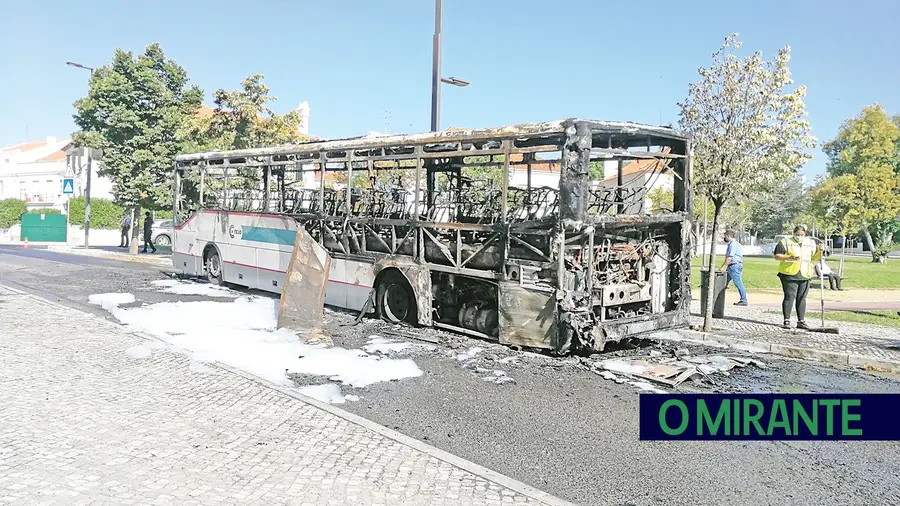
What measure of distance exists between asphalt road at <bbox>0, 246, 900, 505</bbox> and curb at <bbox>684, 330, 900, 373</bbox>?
354 mm

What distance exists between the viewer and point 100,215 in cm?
4356

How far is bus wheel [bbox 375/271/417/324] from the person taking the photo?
35.1ft

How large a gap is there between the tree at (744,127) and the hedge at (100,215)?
135 feet

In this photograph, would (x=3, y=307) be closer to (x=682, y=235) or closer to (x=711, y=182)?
(x=682, y=235)

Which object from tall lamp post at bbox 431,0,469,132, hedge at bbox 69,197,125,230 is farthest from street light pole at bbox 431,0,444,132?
hedge at bbox 69,197,125,230

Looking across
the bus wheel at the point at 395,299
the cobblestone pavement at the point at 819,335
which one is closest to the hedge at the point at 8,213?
the bus wheel at the point at 395,299

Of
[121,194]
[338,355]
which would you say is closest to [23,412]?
[338,355]

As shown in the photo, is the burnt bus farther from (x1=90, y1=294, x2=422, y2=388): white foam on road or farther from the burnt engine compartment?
(x1=90, y1=294, x2=422, y2=388): white foam on road

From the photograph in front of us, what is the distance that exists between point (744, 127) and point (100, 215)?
140ft

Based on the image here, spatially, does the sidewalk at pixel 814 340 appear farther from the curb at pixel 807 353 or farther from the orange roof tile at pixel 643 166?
the orange roof tile at pixel 643 166

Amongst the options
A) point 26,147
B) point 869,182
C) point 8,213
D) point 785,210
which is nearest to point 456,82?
point 869,182

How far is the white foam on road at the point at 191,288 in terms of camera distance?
46.1 ft

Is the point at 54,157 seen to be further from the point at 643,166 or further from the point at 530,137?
the point at 643,166

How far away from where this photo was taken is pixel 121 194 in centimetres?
2511
